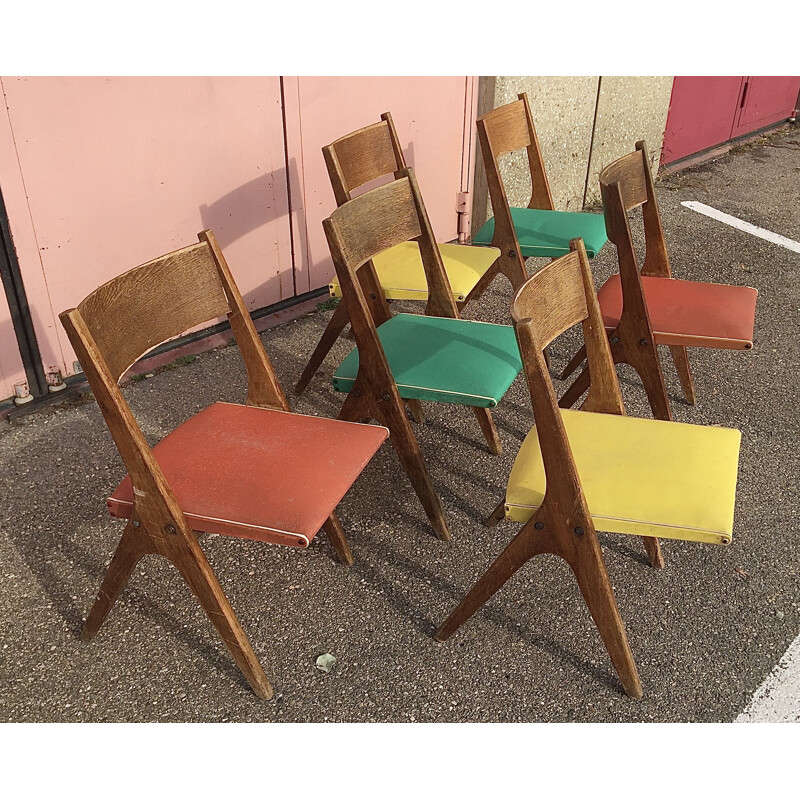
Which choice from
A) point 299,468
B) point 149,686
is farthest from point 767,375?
point 149,686

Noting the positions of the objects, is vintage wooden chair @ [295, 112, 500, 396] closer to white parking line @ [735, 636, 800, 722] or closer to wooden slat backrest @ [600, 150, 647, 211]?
wooden slat backrest @ [600, 150, 647, 211]

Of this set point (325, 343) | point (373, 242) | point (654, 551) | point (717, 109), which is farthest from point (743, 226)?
point (373, 242)

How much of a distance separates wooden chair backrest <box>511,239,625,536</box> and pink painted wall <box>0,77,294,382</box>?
217 cm

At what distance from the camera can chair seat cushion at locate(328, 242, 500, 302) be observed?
143 inches

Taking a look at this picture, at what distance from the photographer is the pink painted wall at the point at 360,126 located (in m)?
4.51

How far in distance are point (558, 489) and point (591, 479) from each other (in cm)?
16

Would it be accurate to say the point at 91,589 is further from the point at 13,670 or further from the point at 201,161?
the point at 201,161

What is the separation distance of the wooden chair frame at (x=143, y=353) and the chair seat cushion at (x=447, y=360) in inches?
18.2

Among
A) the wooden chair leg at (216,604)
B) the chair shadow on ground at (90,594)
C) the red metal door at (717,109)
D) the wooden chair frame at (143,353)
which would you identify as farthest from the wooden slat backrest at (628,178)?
the red metal door at (717,109)

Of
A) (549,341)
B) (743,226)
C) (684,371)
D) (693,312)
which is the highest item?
(549,341)

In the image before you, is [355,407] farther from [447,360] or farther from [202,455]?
[202,455]

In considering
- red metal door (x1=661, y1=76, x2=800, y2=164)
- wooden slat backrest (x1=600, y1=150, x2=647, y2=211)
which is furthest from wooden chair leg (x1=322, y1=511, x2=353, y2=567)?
red metal door (x1=661, y1=76, x2=800, y2=164)

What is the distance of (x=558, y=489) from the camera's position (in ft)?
7.66

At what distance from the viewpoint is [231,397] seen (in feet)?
13.4
